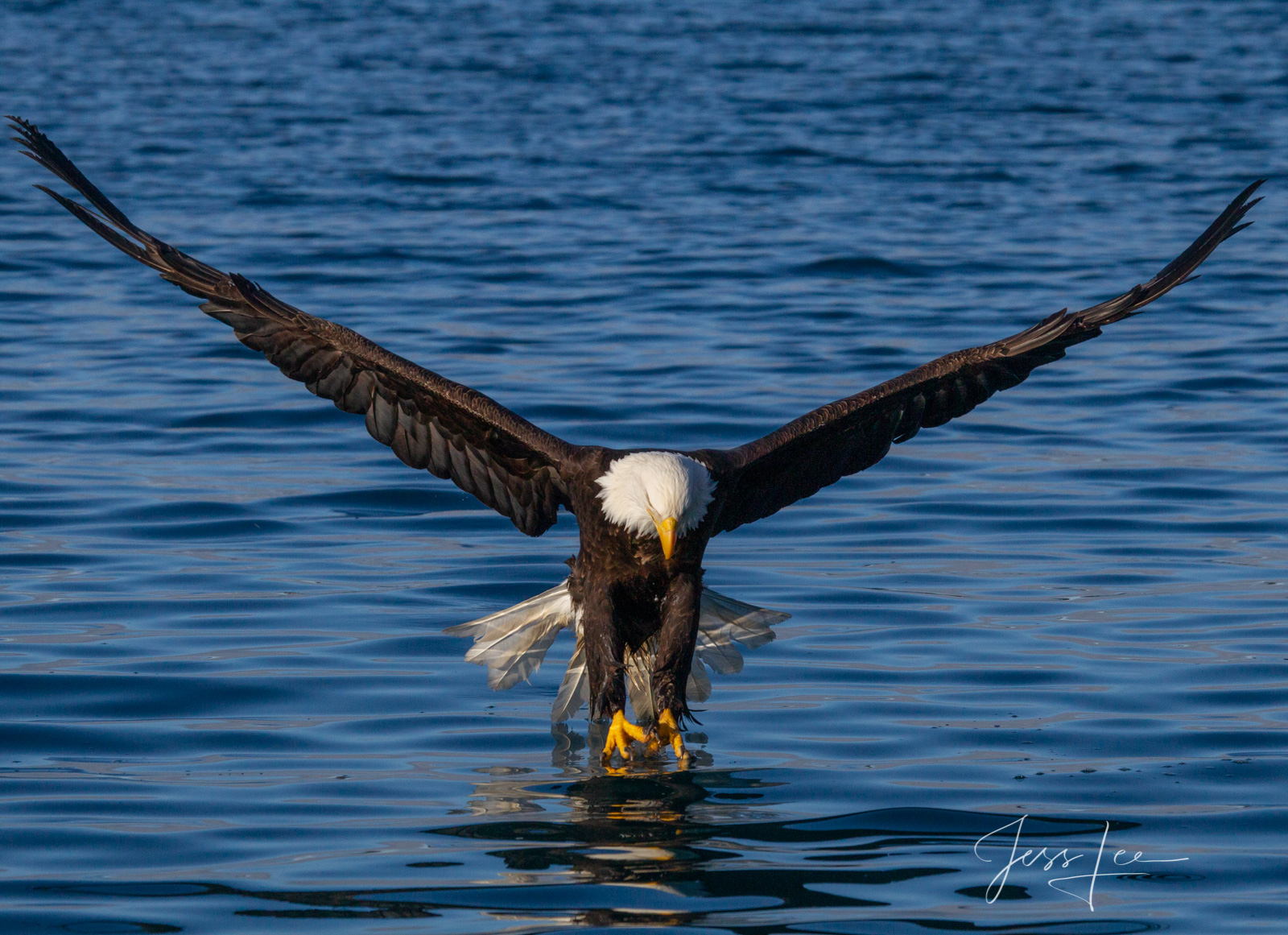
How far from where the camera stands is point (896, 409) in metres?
7.00

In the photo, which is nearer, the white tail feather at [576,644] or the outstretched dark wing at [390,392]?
the white tail feather at [576,644]

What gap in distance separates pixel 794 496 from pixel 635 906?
2718mm

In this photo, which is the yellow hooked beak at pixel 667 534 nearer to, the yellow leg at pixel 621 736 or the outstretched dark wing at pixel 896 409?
the outstretched dark wing at pixel 896 409

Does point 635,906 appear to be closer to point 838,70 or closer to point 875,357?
point 875,357

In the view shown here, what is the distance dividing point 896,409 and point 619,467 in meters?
1.30

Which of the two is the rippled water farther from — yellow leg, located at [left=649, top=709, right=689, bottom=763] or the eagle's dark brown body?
the eagle's dark brown body

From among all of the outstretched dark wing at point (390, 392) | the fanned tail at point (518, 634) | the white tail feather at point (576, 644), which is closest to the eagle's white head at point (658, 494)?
the outstretched dark wing at point (390, 392)

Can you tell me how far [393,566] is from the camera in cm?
797

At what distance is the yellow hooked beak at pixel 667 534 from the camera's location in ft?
19.5

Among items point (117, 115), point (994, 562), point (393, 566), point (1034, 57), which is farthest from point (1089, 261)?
point (1034, 57)

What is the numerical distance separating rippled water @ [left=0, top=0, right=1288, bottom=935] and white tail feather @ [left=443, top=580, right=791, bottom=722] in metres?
0.15
